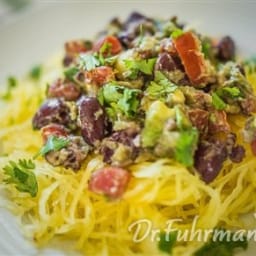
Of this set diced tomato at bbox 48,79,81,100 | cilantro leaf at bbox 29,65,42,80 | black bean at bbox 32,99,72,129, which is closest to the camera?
black bean at bbox 32,99,72,129

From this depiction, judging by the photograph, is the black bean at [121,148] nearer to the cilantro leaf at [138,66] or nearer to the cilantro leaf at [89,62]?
the cilantro leaf at [138,66]

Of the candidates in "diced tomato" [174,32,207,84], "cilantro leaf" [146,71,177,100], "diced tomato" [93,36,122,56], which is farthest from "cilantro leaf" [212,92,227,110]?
"diced tomato" [93,36,122,56]

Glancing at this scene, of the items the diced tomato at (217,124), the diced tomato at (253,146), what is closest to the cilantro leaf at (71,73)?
the diced tomato at (217,124)

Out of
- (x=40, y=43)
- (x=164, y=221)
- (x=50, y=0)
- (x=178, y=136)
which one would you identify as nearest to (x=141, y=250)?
(x=164, y=221)

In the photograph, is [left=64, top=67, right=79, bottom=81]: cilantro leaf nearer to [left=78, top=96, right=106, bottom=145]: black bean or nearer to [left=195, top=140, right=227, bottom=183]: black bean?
[left=78, top=96, right=106, bottom=145]: black bean

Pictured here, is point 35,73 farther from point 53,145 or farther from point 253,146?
point 253,146

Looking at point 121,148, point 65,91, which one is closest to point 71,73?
point 65,91

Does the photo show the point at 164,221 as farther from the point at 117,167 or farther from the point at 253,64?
the point at 253,64
